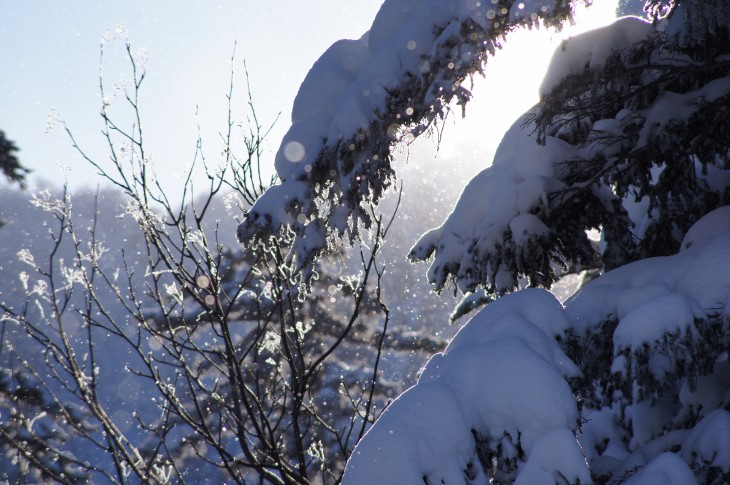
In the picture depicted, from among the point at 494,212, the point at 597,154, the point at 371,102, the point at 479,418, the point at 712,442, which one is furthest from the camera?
the point at 494,212

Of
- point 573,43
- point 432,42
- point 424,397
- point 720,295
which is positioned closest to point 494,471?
point 424,397

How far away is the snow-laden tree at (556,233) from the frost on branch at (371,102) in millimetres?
11

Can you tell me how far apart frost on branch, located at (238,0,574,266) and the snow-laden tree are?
0.4 inches

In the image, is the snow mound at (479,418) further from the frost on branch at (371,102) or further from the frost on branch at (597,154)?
the frost on branch at (371,102)

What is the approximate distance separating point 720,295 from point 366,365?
19328mm

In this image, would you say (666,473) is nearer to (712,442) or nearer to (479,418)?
(712,442)

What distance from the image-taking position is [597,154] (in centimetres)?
326

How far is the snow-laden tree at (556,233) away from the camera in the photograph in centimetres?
214

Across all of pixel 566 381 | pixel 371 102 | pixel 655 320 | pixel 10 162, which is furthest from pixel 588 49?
pixel 10 162

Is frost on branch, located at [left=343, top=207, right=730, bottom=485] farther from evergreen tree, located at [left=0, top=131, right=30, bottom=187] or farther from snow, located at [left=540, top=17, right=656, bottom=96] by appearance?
evergreen tree, located at [left=0, top=131, right=30, bottom=187]

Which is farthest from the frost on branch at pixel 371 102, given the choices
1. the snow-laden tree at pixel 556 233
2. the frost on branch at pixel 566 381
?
the frost on branch at pixel 566 381

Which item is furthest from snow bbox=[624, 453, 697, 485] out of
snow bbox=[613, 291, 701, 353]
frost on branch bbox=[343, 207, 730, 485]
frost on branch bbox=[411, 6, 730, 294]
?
frost on branch bbox=[411, 6, 730, 294]

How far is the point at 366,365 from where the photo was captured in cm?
2114

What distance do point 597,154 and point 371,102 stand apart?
1421 millimetres
